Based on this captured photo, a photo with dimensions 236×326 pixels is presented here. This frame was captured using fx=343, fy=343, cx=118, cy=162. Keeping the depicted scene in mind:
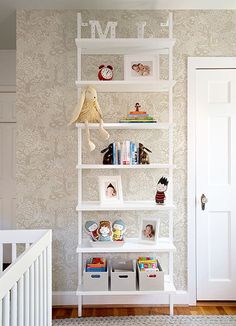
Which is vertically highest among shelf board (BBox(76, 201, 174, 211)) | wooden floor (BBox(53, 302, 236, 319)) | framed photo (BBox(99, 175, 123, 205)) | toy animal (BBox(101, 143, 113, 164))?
toy animal (BBox(101, 143, 113, 164))

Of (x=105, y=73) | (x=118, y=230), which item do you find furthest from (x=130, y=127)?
(x=118, y=230)

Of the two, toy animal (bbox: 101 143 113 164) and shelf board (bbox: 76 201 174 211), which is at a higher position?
toy animal (bbox: 101 143 113 164)

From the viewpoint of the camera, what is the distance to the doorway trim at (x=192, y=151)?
2.79 metres

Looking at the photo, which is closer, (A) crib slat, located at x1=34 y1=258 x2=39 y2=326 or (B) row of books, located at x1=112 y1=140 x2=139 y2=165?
(A) crib slat, located at x1=34 y1=258 x2=39 y2=326

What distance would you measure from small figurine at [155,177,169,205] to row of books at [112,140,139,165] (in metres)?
0.24

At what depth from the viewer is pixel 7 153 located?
390 cm

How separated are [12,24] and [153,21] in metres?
1.26

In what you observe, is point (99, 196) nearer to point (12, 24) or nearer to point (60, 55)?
point (60, 55)

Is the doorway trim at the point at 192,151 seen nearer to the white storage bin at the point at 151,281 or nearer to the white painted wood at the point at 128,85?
the white painted wood at the point at 128,85

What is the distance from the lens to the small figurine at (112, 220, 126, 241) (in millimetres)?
2545

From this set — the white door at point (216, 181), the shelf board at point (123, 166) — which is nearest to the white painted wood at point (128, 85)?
the white door at point (216, 181)

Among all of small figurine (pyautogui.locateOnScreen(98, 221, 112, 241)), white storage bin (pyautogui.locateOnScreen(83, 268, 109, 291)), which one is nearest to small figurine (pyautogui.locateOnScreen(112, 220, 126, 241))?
small figurine (pyautogui.locateOnScreen(98, 221, 112, 241))

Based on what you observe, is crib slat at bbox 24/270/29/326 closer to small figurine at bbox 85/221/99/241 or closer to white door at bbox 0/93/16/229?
small figurine at bbox 85/221/99/241

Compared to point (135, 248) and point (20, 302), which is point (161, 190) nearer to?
point (135, 248)
